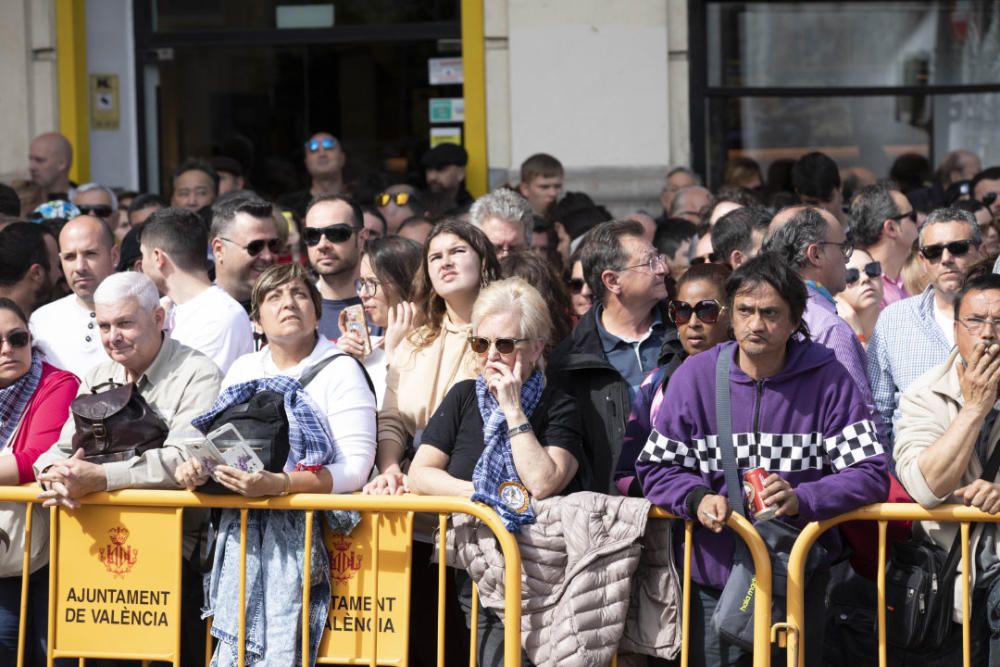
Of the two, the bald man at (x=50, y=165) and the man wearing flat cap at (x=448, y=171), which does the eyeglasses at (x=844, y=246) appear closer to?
the man wearing flat cap at (x=448, y=171)

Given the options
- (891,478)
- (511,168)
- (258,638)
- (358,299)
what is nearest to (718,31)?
(511,168)

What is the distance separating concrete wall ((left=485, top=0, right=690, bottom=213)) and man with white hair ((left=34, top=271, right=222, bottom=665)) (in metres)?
5.88

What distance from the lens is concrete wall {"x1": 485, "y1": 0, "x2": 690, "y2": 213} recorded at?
11.3m

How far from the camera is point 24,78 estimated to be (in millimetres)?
11805

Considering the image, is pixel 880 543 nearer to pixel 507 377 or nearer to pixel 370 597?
pixel 507 377

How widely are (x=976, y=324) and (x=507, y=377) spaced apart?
64.8 inches

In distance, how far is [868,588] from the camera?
5355 mm

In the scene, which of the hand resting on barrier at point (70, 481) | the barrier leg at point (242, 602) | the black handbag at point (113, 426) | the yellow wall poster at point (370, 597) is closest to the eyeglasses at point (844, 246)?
the yellow wall poster at point (370, 597)

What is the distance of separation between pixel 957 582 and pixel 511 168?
22.4ft

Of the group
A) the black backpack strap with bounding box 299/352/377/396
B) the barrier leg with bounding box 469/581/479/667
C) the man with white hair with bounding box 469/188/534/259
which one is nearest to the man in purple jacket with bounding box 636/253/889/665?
the barrier leg with bounding box 469/581/479/667

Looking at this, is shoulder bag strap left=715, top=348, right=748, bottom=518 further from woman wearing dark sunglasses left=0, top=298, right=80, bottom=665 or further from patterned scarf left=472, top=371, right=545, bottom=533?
woman wearing dark sunglasses left=0, top=298, right=80, bottom=665

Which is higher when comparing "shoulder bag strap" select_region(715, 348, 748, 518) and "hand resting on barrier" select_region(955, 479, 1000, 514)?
"shoulder bag strap" select_region(715, 348, 748, 518)

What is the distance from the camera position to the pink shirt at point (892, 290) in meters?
7.35

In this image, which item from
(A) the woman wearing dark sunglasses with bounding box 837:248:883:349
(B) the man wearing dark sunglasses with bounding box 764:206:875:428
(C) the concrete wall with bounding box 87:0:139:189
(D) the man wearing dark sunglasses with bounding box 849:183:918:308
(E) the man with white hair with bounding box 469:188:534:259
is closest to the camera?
(B) the man wearing dark sunglasses with bounding box 764:206:875:428
